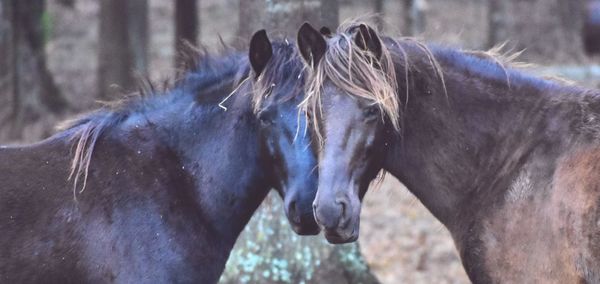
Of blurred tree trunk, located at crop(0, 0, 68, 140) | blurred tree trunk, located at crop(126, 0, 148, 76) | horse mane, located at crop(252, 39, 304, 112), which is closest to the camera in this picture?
horse mane, located at crop(252, 39, 304, 112)

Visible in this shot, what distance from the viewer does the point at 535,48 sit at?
76.5 feet

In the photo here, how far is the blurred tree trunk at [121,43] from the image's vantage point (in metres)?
14.0

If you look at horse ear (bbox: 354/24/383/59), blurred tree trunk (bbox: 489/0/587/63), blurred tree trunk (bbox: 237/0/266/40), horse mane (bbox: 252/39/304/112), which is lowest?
blurred tree trunk (bbox: 489/0/587/63)

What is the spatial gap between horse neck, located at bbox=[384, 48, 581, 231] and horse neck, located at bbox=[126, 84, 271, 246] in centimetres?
77

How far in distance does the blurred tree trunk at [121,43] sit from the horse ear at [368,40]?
9.71 meters

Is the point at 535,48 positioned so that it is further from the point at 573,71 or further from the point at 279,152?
the point at 279,152

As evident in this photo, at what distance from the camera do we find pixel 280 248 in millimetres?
6055

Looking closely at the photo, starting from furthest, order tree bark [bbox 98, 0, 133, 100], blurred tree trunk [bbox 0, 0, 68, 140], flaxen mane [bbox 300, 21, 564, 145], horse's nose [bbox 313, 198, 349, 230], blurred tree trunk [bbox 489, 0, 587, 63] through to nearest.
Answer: blurred tree trunk [bbox 489, 0, 587, 63], blurred tree trunk [bbox 0, 0, 68, 140], tree bark [bbox 98, 0, 133, 100], flaxen mane [bbox 300, 21, 564, 145], horse's nose [bbox 313, 198, 349, 230]

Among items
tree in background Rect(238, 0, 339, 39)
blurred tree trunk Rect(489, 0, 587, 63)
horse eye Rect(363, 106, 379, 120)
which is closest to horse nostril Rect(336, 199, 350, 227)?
horse eye Rect(363, 106, 379, 120)

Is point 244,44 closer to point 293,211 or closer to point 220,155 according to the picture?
point 220,155

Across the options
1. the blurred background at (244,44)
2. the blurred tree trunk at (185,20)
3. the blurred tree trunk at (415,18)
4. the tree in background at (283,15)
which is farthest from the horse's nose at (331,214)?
the blurred tree trunk at (415,18)

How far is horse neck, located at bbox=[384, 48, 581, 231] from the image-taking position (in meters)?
4.58

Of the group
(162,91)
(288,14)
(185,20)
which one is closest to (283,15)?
(288,14)

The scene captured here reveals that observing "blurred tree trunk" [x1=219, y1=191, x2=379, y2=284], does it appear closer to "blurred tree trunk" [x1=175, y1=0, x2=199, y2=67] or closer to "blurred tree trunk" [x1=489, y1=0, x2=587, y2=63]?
"blurred tree trunk" [x1=175, y1=0, x2=199, y2=67]
